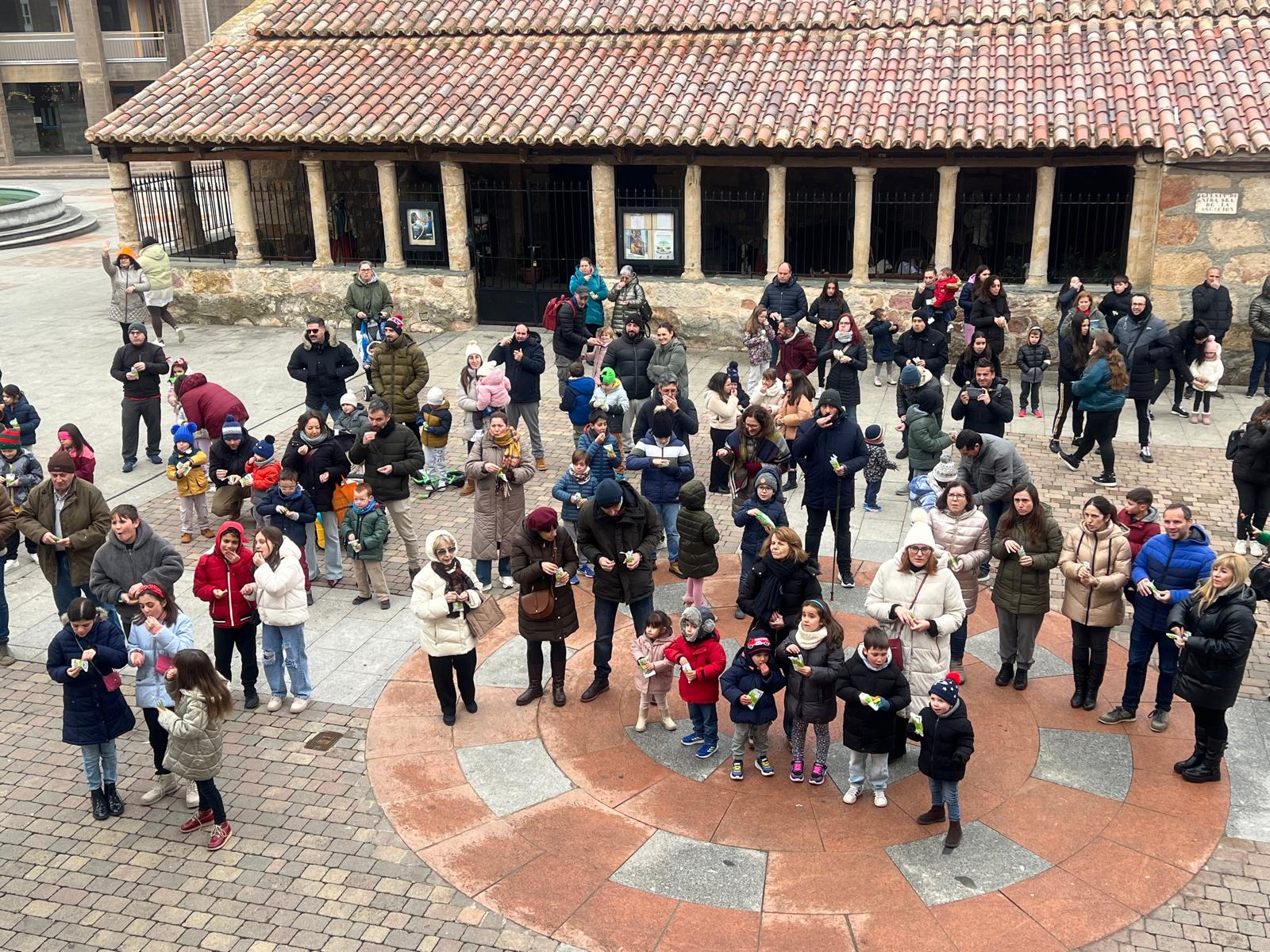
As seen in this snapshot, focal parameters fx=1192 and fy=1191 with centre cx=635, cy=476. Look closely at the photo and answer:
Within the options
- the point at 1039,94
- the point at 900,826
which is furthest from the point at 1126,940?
the point at 1039,94

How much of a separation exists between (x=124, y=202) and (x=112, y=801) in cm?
1503

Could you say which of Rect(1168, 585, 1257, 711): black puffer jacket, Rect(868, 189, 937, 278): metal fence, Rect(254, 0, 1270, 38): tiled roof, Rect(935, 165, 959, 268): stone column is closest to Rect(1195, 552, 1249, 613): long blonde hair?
Rect(1168, 585, 1257, 711): black puffer jacket

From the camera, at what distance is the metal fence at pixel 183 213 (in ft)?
→ 67.8

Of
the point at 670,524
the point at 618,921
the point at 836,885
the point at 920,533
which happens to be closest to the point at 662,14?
the point at 670,524

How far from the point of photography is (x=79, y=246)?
29453mm

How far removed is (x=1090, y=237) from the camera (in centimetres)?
1922

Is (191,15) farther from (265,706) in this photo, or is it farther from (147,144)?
(265,706)

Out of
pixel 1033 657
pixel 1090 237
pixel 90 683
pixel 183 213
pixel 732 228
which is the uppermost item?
pixel 183 213

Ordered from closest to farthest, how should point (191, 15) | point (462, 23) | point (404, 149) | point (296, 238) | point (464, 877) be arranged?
point (464, 877), point (404, 149), point (462, 23), point (296, 238), point (191, 15)

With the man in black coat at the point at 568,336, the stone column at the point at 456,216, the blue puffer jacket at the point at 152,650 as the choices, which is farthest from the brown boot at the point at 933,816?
the stone column at the point at 456,216

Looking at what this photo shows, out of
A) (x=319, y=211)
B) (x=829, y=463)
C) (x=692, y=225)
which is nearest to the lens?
(x=829, y=463)

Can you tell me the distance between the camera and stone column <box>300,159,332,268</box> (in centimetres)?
1942

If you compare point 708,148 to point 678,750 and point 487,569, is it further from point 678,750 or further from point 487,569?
point 678,750

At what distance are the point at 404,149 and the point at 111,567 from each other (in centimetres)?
1192
